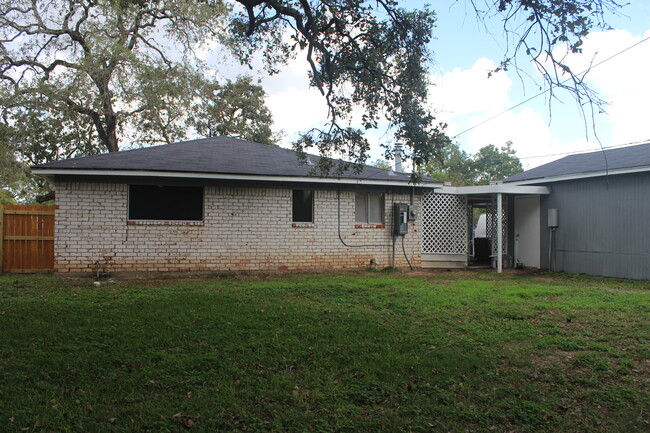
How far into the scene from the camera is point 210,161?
38.1 feet

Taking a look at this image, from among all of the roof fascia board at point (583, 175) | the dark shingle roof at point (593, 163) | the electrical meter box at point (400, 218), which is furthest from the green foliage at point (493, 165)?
the electrical meter box at point (400, 218)

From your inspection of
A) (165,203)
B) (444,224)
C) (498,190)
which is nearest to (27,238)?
(165,203)

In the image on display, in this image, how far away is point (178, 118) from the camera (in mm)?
22094

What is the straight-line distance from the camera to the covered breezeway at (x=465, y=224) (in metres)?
13.3

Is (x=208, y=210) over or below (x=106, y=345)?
over

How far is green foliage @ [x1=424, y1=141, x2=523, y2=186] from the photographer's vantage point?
49719 millimetres

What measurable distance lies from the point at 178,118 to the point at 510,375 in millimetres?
20856

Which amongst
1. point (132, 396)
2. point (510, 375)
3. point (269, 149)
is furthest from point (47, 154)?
point (510, 375)

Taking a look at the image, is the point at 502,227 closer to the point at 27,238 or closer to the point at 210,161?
the point at 210,161

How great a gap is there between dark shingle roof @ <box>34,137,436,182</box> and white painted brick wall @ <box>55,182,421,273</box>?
53cm

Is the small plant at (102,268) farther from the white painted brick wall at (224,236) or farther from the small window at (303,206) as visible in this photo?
the small window at (303,206)

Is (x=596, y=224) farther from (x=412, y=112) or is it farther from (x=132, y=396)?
(x=132, y=396)

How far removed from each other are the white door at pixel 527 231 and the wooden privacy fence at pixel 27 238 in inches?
519

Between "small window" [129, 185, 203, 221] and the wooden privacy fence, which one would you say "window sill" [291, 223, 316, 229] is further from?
the wooden privacy fence
